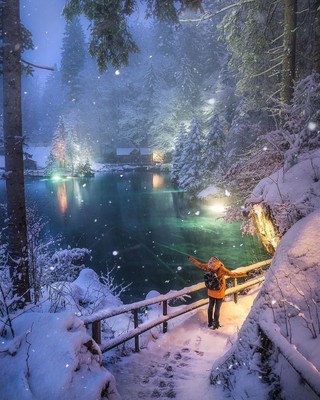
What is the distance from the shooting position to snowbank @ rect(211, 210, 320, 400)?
3152 millimetres

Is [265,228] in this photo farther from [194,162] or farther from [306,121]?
[194,162]

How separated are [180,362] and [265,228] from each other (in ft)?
13.5

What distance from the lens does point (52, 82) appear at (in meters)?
102

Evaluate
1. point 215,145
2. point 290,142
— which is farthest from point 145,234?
point 290,142

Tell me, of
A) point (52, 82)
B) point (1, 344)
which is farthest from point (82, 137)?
point (1, 344)

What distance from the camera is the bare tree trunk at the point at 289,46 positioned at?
990 cm

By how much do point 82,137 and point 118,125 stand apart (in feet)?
34.3

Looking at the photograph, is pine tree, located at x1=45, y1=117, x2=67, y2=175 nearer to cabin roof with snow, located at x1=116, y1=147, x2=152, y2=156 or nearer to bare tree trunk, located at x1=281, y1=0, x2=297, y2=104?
cabin roof with snow, located at x1=116, y1=147, x2=152, y2=156

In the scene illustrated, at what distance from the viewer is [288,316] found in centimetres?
364

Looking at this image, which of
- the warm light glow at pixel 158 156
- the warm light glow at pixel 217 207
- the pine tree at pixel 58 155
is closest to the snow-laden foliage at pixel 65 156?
the pine tree at pixel 58 155

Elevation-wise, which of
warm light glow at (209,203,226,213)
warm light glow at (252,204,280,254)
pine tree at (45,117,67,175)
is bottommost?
warm light glow at (209,203,226,213)

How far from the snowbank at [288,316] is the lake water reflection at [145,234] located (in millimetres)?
7357

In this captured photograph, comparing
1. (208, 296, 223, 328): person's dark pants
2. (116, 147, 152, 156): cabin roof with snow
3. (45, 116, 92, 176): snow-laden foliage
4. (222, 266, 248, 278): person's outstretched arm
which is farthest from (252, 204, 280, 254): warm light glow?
(116, 147, 152, 156): cabin roof with snow

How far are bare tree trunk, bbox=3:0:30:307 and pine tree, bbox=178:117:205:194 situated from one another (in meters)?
33.4
